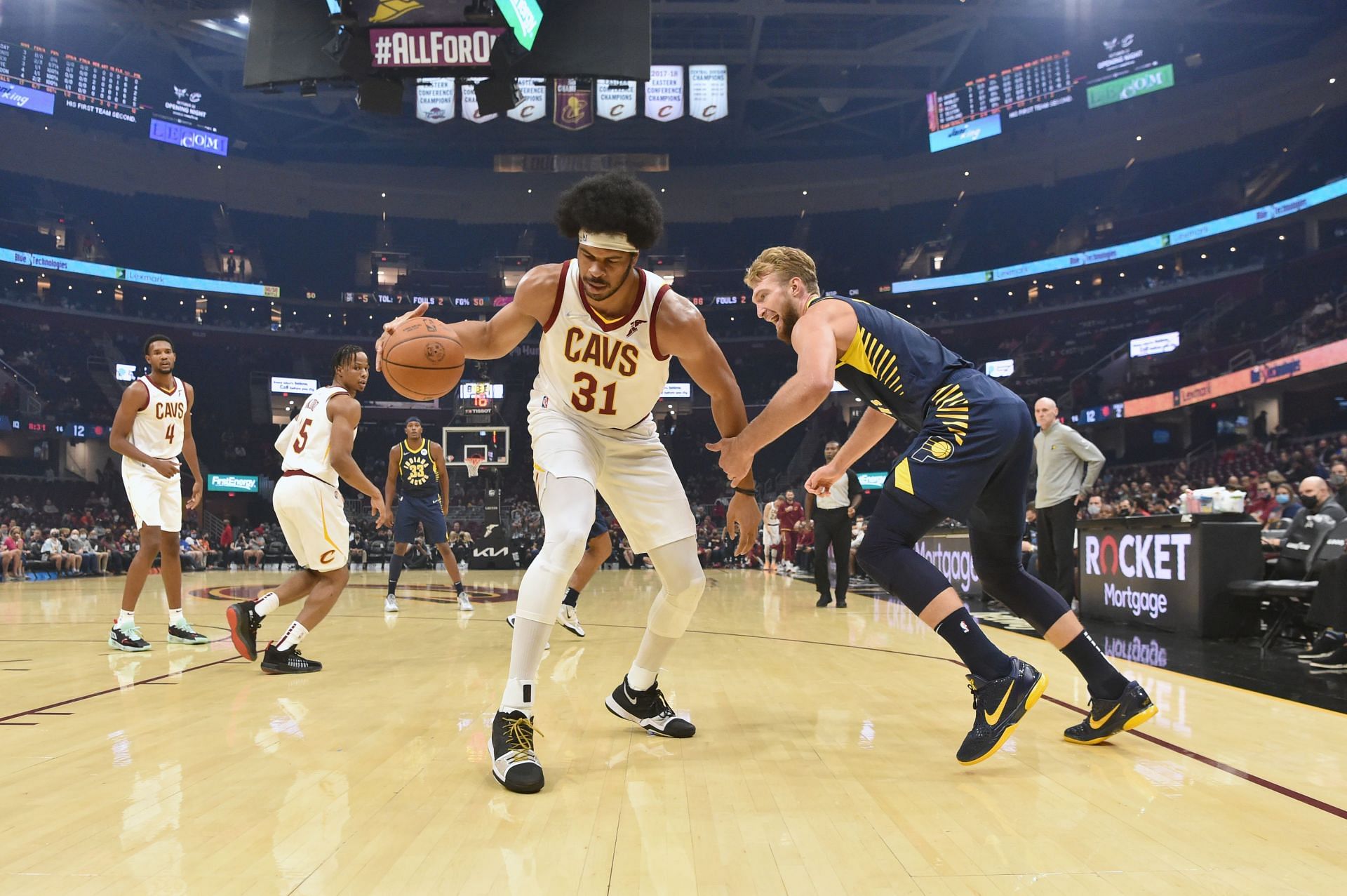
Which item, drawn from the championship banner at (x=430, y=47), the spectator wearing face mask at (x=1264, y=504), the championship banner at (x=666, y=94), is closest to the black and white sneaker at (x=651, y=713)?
the championship banner at (x=430, y=47)

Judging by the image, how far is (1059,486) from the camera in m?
7.36

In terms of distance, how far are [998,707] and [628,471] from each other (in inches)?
61.7

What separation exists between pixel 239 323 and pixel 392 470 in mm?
31837

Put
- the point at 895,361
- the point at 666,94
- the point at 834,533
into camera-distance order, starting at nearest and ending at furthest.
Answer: the point at 895,361 → the point at 834,533 → the point at 666,94

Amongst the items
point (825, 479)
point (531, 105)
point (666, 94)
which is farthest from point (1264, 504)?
point (531, 105)

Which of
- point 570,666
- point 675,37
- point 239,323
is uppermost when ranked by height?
point 675,37

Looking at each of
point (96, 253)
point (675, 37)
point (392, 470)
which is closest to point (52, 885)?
point (392, 470)

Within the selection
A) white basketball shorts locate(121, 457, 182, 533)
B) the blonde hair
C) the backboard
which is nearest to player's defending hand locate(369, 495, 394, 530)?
white basketball shorts locate(121, 457, 182, 533)

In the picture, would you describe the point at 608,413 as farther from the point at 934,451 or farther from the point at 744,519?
the point at 934,451

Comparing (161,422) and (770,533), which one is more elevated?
(161,422)

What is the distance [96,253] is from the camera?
3331 cm

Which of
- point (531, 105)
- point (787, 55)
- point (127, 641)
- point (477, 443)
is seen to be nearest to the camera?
point (127, 641)

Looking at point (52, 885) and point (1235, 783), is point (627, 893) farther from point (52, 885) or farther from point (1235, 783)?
point (1235, 783)

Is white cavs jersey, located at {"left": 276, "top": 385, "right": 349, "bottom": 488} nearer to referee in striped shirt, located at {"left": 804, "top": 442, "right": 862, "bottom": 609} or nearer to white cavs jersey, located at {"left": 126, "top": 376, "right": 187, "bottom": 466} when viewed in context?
white cavs jersey, located at {"left": 126, "top": 376, "right": 187, "bottom": 466}
